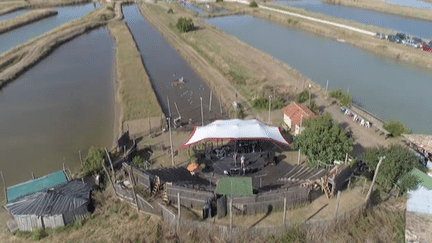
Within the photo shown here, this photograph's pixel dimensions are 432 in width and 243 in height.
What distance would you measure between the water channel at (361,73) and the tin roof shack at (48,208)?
2163 cm

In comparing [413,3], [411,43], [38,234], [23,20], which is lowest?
[38,234]

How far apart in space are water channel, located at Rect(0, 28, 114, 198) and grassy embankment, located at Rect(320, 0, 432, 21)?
5418 centimetres

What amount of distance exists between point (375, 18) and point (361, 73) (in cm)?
3599

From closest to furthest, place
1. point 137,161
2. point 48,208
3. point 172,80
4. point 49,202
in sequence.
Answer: point 48,208, point 49,202, point 137,161, point 172,80

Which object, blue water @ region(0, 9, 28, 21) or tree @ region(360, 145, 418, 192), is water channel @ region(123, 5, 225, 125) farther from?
blue water @ region(0, 9, 28, 21)

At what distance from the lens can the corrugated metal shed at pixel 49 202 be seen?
1466 centimetres

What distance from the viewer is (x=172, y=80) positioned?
33.7 metres

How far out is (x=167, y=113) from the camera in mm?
26406

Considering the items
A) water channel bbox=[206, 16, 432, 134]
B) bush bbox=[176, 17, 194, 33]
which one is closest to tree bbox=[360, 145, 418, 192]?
water channel bbox=[206, 16, 432, 134]

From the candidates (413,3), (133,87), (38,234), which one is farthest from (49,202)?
(413,3)

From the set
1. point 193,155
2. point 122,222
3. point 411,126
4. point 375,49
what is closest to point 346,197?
point 193,155

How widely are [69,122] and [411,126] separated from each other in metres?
24.8

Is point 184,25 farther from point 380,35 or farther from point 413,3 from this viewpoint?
point 413,3

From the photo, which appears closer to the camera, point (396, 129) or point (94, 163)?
point (94, 163)
